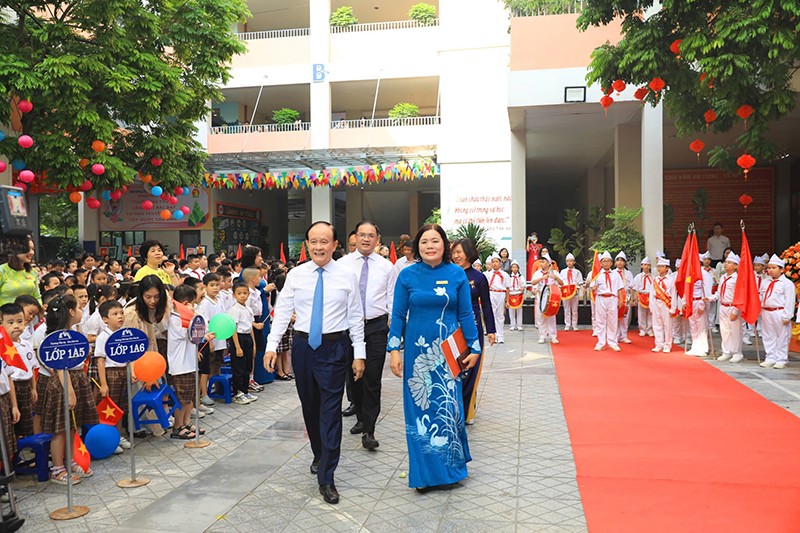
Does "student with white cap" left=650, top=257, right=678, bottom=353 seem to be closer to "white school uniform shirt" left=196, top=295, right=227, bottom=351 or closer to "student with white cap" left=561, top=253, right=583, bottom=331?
"student with white cap" left=561, top=253, right=583, bottom=331

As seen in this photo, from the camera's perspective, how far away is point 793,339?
10.9 meters

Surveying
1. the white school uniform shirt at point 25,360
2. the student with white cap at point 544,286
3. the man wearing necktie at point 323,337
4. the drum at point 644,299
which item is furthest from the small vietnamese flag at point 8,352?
the drum at point 644,299

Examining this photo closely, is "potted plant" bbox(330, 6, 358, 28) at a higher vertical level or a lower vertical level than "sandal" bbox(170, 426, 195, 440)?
higher

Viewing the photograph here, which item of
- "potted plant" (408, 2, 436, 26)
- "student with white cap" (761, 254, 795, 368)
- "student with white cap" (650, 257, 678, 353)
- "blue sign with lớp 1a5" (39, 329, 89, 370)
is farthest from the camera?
"potted plant" (408, 2, 436, 26)

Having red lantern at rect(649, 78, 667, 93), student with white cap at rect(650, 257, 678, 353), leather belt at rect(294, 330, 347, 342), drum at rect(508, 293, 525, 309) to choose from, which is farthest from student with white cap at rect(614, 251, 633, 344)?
leather belt at rect(294, 330, 347, 342)

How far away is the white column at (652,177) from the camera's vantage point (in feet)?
45.3

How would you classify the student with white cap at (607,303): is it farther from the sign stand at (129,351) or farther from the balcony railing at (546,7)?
the sign stand at (129,351)

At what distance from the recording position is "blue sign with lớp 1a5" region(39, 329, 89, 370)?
13.0ft

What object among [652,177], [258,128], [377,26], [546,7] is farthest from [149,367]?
[377,26]

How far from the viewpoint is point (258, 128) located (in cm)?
2177

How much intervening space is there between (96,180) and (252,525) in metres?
11.0

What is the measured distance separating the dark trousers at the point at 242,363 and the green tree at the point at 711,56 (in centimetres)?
638

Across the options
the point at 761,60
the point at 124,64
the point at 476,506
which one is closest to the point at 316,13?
the point at 124,64

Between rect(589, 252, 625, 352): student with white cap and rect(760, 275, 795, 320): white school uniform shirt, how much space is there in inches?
88.2
